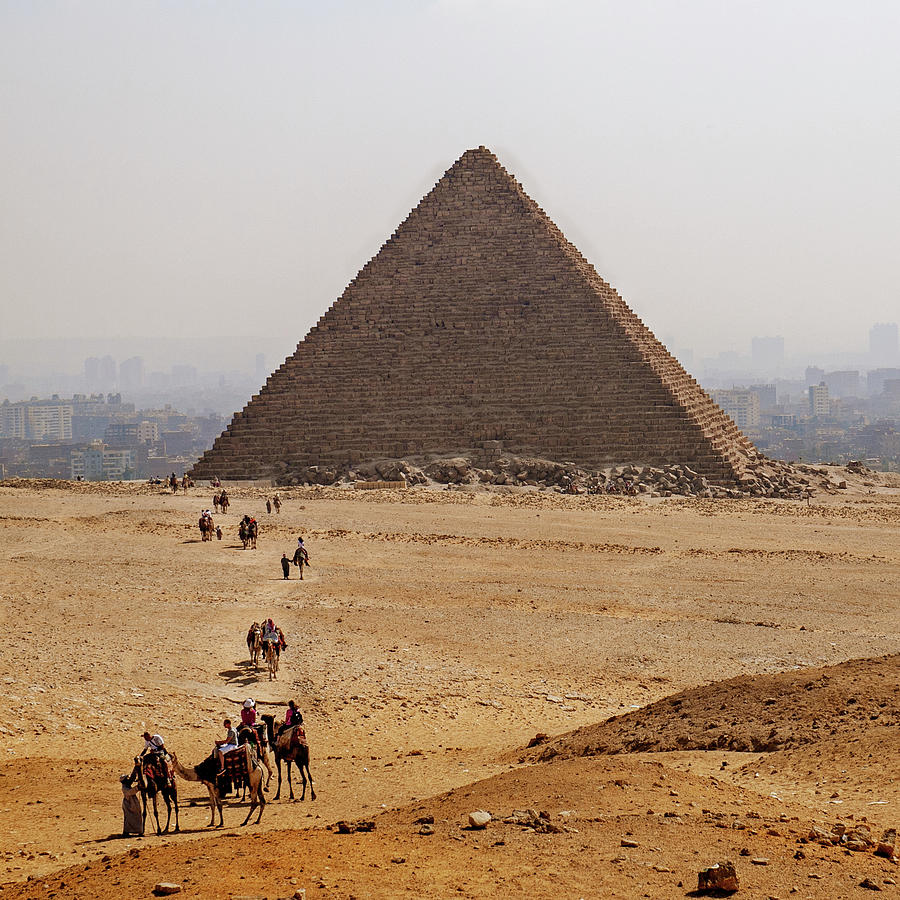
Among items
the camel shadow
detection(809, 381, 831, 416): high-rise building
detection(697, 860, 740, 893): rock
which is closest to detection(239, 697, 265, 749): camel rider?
the camel shadow

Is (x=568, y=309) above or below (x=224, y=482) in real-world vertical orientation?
above

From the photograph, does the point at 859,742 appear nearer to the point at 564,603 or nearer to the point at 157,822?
the point at 157,822

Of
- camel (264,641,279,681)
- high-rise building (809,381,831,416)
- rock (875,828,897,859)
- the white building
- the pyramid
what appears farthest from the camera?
high-rise building (809,381,831,416)

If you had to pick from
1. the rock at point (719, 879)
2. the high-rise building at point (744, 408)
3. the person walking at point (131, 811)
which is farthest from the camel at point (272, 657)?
the high-rise building at point (744, 408)

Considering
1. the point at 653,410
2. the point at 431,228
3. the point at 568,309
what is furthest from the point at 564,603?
the point at 431,228

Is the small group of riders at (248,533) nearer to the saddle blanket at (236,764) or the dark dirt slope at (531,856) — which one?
the saddle blanket at (236,764)

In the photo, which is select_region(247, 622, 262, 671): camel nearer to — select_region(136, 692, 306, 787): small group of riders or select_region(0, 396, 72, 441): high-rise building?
select_region(136, 692, 306, 787): small group of riders

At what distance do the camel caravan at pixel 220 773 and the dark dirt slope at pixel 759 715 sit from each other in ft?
7.42

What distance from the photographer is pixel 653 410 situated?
41156mm

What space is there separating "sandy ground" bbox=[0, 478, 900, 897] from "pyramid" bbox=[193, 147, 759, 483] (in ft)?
32.5

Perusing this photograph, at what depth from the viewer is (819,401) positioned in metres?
193

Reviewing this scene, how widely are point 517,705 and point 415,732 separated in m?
1.50

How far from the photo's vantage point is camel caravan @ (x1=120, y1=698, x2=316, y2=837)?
899 centimetres

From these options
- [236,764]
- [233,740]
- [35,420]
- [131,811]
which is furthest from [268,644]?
[35,420]
